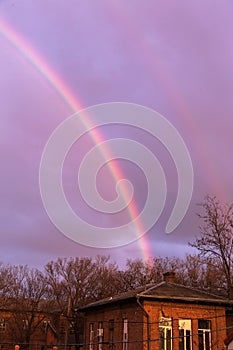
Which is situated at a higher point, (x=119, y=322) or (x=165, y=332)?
(x=119, y=322)

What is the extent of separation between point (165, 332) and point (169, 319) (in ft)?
2.80

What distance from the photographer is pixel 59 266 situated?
58906mm

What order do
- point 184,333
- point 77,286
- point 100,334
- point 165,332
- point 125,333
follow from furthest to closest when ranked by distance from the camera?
point 77,286 < point 100,334 < point 125,333 < point 184,333 < point 165,332

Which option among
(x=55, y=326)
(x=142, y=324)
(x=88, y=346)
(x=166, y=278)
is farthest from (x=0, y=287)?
(x=142, y=324)

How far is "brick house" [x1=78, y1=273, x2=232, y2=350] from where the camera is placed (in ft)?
92.2

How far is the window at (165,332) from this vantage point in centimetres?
2840

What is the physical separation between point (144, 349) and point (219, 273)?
2301 cm

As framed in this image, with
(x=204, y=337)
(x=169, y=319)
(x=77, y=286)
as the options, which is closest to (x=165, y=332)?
(x=169, y=319)

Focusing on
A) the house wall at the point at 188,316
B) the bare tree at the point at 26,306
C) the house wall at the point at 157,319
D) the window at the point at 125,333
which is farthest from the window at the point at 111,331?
the bare tree at the point at 26,306

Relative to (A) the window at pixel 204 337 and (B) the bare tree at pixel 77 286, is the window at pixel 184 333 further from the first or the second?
(B) the bare tree at pixel 77 286

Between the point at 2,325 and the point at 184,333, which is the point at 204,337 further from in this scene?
the point at 2,325

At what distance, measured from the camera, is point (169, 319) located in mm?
28750

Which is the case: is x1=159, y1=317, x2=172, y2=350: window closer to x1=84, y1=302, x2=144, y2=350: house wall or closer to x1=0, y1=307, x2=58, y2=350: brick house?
x1=84, y1=302, x2=144, y2=350: house wall

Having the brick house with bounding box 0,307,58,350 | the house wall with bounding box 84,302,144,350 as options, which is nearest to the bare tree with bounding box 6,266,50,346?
the brick house with bounding box 0,307,58,350
